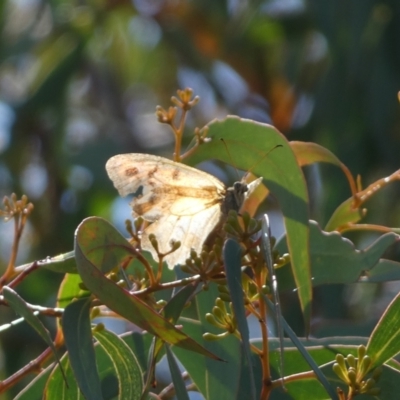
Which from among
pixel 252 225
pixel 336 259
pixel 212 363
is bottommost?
pixel 212 363

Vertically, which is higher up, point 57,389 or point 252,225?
point 252,225

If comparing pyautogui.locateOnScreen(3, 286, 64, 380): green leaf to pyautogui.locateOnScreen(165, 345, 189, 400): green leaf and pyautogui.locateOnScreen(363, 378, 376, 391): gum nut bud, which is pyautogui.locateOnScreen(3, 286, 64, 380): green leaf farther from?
pyautogui.locateOnScreen(363, 378, 376, 391): gum nut bud

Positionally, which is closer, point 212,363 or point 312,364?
point 312,364

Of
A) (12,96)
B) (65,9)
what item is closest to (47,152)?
(12,96)

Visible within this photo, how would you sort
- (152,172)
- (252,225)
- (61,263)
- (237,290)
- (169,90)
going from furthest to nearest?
(169,90)
(152,172)
(61,263)
(252,225)
(237,290)

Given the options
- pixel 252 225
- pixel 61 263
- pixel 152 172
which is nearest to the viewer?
pixel 252 225

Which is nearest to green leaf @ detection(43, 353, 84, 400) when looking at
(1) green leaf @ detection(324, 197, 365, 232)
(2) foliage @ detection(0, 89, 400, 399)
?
(2) foliage @ detection(0, 89, 400, 399)

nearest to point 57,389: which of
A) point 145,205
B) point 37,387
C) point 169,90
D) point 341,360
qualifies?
point 37,387

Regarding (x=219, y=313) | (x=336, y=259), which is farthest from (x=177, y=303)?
(x=336, y=259)

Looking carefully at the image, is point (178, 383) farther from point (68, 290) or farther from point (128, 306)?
point (68, 290)

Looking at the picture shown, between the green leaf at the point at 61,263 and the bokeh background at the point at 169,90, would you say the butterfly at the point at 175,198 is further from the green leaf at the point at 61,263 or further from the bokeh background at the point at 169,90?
the bokeh background at the point at 169,90
